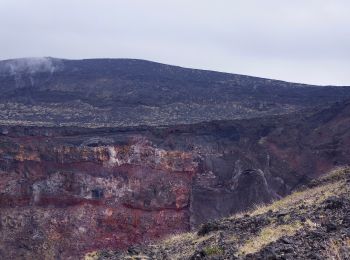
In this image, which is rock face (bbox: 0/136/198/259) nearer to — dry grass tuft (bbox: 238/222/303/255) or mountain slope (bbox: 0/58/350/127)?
mountain slope (bbox: 0/58/350/127)

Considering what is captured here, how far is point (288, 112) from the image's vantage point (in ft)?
123

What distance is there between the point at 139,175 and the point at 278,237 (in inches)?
735

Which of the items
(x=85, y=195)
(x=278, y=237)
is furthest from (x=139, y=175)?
(x=278, y=237)

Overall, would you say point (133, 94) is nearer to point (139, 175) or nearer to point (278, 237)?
point (139, 175)

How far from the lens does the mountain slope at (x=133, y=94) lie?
37188 millimetres

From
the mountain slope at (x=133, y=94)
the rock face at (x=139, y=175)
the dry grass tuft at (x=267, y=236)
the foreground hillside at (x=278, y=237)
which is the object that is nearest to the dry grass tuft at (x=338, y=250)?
the foreground hillside at (x=278, y=237)

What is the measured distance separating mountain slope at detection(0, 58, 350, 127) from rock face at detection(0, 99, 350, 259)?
424 cm

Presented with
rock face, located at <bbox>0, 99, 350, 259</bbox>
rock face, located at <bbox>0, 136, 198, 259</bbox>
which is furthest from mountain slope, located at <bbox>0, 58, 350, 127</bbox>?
rock face, located at <bbox>0, 136, 198, 259</bbox>

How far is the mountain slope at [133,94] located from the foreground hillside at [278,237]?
20.7 meters

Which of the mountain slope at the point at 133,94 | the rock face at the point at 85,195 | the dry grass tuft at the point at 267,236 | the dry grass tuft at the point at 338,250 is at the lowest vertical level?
the rock face at the point at 85,195

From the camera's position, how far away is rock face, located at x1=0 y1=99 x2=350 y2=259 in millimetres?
27234

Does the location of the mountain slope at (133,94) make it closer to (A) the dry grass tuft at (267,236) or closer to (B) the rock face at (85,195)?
(B) the rock face at (85,195)

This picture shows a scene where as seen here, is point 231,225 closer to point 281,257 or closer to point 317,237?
point 317,237

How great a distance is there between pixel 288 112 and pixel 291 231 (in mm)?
26852
